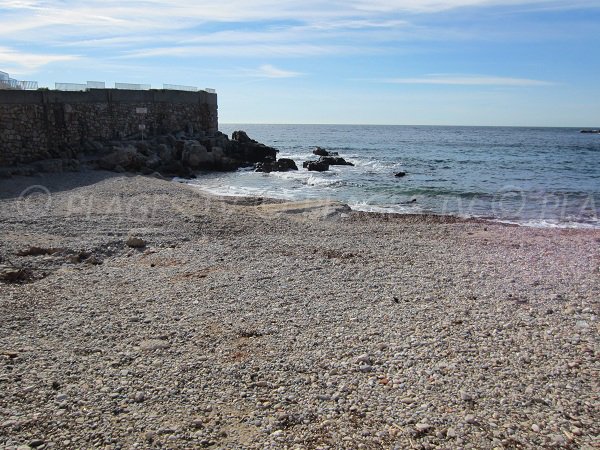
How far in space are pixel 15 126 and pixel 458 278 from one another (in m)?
22.6

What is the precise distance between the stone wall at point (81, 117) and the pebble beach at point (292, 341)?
11.9 m

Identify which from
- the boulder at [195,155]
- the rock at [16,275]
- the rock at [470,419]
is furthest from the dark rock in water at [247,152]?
the rock at [470,419]

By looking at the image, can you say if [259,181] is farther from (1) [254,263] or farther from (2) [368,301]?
(2) [368,301]

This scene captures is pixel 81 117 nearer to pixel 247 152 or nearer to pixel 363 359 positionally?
pixel 247 152

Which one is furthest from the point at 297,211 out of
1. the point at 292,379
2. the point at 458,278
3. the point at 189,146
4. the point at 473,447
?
the point at 189,146

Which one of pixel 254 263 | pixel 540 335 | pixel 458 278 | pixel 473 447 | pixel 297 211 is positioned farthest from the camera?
pixel 297 211

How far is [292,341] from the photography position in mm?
7699

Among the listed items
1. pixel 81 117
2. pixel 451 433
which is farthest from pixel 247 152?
pixel 451 433

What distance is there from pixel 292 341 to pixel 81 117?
25.9 meters

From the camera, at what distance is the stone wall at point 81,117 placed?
24808mm

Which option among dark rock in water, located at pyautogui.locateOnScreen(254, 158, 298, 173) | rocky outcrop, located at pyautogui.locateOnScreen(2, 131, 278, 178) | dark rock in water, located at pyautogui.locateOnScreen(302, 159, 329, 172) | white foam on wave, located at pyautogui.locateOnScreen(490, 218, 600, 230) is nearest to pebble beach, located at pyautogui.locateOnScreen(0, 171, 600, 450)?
white foam on wave, located at pyautogui.locateOnScreen(490, 218, 600, 230)

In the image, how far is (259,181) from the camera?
31.2 meters

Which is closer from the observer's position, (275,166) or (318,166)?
(275,166)

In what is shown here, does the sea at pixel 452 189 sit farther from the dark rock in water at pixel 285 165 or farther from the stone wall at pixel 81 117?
the stone wall at pixel 81 117
